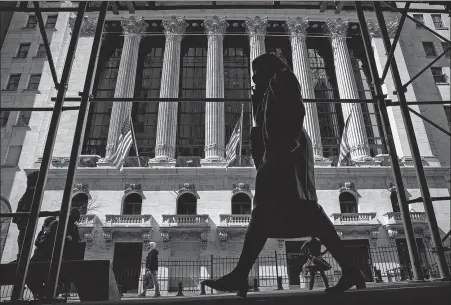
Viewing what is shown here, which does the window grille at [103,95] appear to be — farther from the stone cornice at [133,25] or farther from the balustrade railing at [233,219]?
the balustrade railing at [233,219]

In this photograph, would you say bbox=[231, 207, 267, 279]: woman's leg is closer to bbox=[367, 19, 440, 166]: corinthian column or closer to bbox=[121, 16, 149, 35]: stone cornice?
bbox=[367, 19, 440, 166]: corinthian column

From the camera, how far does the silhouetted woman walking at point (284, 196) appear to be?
3766 millimetres

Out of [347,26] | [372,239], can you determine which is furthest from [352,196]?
[347,26]

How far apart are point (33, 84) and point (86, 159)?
11.0 metres

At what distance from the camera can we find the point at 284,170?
3955 millimetres

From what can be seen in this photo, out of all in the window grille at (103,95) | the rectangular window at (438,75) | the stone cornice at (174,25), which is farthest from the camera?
the stone cornice at (174,25)

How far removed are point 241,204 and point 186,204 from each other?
4.14 metres

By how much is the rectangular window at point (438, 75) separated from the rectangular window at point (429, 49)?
65.9 inches

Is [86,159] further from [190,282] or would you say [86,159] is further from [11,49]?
[11,49]

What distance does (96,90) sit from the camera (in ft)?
108

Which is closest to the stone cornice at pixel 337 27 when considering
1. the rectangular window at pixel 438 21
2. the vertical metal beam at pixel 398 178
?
the rectangular window at pixel 438 21

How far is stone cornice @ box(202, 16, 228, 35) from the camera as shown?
34250 millimetres

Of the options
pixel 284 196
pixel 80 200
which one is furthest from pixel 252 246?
pixel 80 200

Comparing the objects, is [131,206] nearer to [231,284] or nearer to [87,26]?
[87,26]
